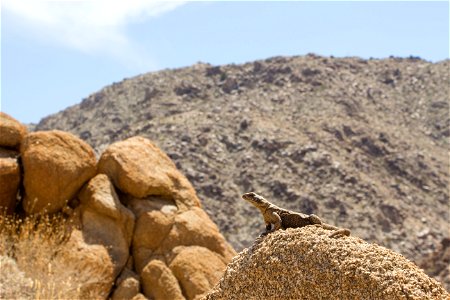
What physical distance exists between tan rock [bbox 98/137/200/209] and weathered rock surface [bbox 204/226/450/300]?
6830mm

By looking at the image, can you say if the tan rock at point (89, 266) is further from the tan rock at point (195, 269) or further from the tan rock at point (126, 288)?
the tan rock at point (195, 269)

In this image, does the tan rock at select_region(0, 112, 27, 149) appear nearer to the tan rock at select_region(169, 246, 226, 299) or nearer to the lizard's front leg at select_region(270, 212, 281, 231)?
the tan rock at select_region(169, 246, 226, 299)

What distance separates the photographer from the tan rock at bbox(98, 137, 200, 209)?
1245 centimetres

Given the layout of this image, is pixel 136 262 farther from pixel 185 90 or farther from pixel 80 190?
pixel 185 90

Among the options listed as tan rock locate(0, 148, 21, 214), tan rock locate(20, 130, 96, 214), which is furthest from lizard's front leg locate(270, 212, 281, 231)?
tan rock locate(0, 148, 21, 214)

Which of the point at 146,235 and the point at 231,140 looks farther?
the point at 231,140

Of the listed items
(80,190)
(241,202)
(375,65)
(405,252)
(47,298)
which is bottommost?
(405,252)

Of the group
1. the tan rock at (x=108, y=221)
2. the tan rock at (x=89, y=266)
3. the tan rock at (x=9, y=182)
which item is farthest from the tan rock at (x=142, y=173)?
the tan rock at (x=9, y=182)

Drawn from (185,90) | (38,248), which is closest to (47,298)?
(38,248)

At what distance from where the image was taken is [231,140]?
49.4 m

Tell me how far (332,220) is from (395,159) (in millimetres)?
11408

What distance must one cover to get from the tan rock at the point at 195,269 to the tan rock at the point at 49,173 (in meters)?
2.11

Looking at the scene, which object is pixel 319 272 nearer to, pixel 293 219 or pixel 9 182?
pixel 293 219

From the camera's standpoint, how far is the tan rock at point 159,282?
1144 cm
